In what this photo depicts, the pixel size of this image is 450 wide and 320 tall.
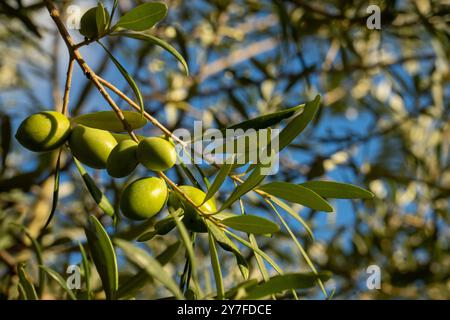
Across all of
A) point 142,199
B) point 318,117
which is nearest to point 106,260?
point 142,199

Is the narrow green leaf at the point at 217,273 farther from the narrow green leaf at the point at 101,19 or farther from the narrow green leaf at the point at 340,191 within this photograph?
the narrow green leaf at the point at 101,19

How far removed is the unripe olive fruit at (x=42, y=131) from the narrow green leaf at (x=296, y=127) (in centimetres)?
36

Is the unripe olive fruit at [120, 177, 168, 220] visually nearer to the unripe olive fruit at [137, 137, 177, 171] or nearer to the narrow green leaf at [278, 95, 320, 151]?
the unripe olive fruit at [137, 137, 177, 171]

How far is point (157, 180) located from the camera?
2.77 feet

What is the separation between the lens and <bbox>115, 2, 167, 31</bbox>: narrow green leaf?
2.73 ft

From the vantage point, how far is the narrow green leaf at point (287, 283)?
0.72 meters

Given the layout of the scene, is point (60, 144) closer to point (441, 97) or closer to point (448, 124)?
point (441, 97)

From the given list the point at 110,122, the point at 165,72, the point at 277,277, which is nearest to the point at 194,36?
the point at 165,72

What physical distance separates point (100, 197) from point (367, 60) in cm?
262

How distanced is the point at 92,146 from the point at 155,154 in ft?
0.39

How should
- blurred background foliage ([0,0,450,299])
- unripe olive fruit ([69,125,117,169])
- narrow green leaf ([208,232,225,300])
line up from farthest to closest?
blurred background foliage ([0,0,450,299]) → unripe olive fruit ([69,125,117,169]) → narrow green leaf ([208,232,225,300])

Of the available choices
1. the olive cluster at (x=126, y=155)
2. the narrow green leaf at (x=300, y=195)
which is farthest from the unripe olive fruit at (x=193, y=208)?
the narrow green leaf at (x=300, y=195)

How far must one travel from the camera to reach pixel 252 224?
2.62ft

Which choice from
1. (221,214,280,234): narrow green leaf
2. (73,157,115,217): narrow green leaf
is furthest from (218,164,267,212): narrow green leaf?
(73,157,115,217): narrow green leaf
